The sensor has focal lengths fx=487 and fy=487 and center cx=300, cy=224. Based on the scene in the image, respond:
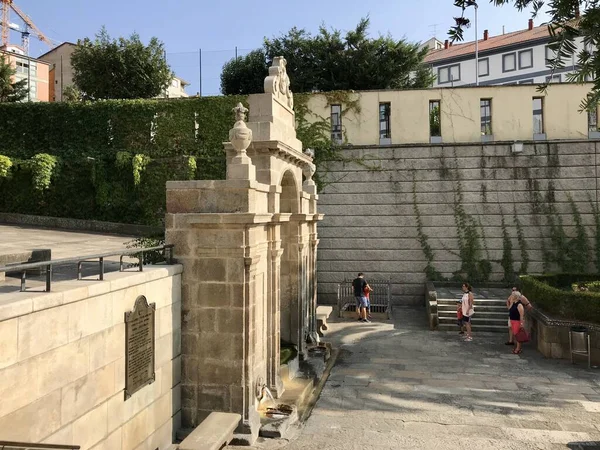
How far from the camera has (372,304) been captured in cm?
2023

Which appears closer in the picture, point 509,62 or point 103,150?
point 103,150

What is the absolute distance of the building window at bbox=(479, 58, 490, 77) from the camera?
50.4 metres

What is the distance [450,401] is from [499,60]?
47.3m

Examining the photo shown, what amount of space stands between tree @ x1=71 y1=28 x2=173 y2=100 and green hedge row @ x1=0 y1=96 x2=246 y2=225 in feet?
22.8

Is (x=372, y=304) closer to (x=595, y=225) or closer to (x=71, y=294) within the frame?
(x=595, y=225)

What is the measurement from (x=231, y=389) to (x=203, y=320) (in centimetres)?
130

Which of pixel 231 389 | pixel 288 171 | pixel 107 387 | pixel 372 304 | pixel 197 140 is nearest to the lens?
pixel 107 387

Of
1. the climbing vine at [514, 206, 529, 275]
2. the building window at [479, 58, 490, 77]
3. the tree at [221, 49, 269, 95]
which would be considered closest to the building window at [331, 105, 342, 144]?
the climbing vine at [514, 206, 529, 275]

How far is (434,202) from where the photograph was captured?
21.1m

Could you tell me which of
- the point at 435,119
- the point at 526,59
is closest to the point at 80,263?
the point at 435,119

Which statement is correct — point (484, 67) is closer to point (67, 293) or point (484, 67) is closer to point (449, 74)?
point (449, 74)

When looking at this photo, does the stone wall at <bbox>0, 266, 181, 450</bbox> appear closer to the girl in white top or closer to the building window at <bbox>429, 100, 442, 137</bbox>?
the girl in white top

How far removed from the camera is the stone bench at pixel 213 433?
696 centimetres

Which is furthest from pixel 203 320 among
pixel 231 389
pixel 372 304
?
pixel 372 304
